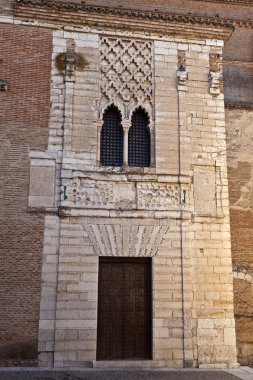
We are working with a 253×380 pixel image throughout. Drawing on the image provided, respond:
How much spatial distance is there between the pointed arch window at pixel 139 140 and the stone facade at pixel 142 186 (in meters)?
0.16

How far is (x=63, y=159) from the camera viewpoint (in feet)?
30.4

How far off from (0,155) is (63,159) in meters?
1.31

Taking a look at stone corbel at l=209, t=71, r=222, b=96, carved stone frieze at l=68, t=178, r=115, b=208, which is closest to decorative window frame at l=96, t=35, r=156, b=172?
carved stone frieze at l=68, t=178, r=115, b=208

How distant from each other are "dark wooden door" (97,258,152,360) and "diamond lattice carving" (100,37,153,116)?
11.9 ft

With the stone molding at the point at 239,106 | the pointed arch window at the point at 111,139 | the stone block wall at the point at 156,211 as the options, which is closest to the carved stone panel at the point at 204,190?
the stone block wall at the point at 156,211

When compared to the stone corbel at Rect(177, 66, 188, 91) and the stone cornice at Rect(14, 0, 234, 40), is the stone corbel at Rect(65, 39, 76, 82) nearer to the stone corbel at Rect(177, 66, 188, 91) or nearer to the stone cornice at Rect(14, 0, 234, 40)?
the stone cornice at Rect(14, 0, 234, 40)

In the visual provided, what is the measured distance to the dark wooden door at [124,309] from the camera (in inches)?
344

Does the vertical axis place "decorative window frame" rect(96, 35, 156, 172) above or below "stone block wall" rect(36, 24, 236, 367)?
above

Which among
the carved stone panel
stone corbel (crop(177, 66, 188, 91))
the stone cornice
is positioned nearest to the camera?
the carved stone panel

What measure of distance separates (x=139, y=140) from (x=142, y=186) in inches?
44.1

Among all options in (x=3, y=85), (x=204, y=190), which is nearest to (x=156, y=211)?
(x=204, y=190)

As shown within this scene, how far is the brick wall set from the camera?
8422 mm

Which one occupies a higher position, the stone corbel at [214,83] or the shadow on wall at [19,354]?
the stone corbel at [214,83]

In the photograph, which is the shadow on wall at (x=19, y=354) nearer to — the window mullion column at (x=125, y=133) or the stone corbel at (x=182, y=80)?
the window mullion column at (x=125, y=133)
